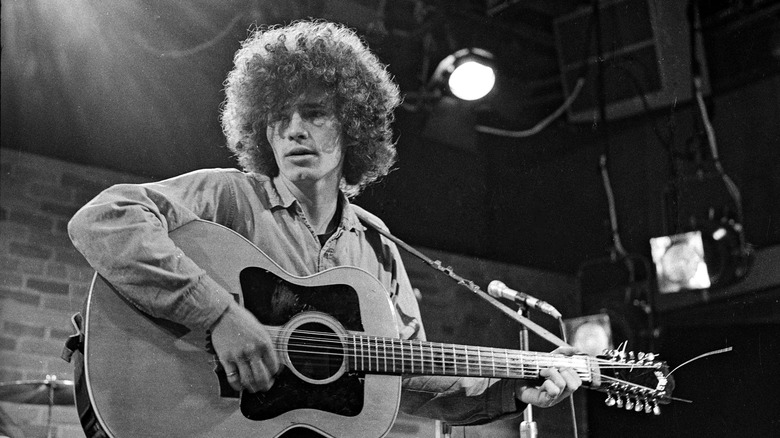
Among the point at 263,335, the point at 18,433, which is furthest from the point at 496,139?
the point at 18,433

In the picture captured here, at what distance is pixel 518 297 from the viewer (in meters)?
2.55

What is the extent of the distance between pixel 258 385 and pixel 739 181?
2546 mm

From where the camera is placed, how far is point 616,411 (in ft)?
10.1

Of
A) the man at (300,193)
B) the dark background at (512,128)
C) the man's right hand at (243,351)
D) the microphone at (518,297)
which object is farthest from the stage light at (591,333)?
the man's right hand at (243,351)

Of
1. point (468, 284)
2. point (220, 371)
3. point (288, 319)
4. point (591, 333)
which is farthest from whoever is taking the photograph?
point (591, 333)

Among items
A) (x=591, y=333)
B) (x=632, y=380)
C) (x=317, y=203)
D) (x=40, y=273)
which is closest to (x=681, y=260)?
(x=591, y=333)

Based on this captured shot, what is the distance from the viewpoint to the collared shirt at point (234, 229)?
6.06 feet

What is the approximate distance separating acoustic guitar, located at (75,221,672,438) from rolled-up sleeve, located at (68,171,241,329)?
0.11 feet

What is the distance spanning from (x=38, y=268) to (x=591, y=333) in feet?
7.02

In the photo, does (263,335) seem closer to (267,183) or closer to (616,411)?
(267,183)

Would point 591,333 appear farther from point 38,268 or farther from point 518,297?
point 38,268

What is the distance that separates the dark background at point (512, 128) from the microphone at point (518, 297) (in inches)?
8.7

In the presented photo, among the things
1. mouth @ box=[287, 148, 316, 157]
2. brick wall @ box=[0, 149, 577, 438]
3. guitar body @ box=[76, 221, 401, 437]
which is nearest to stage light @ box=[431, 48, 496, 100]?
mouth @ box=[287, 148, 316, 157]

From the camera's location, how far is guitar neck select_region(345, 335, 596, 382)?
2031mm
